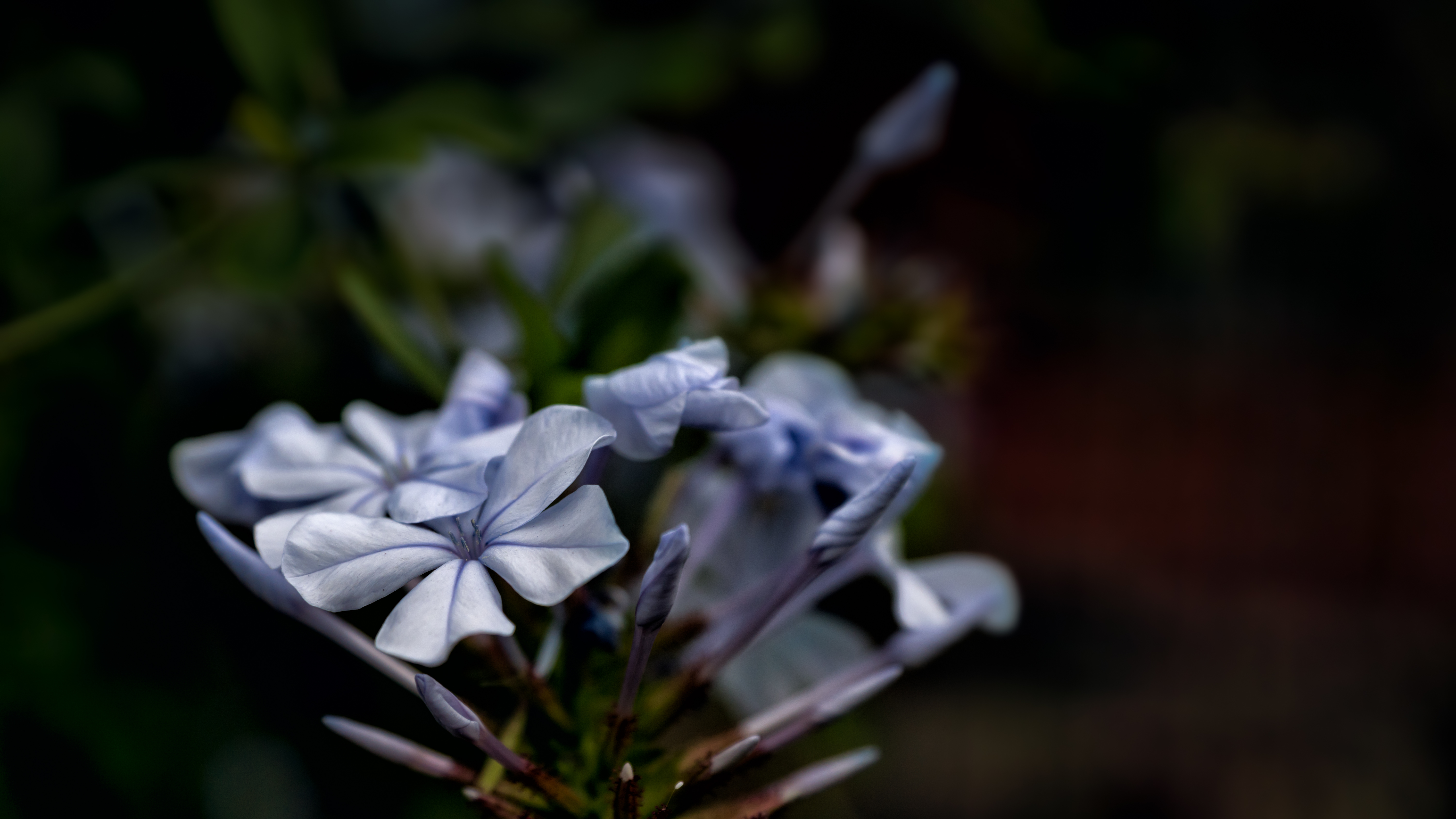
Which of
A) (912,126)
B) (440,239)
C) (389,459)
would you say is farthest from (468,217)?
(389,459)

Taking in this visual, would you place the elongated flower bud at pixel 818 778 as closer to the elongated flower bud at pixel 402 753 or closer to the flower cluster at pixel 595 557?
the flower cluster at pixel 595 557

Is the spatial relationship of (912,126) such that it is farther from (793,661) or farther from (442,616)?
(442,616)

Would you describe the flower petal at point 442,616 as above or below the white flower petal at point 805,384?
above

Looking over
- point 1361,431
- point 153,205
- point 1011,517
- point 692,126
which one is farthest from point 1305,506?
point 153,205

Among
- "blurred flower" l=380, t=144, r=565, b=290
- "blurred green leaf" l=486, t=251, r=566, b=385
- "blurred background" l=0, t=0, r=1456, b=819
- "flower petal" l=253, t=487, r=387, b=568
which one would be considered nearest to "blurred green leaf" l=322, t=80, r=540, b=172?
"blurred background" l=0, t=0, r=1456, b=819

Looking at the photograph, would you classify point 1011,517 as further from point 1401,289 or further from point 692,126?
point 692,126

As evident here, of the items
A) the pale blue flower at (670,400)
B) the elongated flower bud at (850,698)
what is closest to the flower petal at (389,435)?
the pale blue flower at (670,400)
